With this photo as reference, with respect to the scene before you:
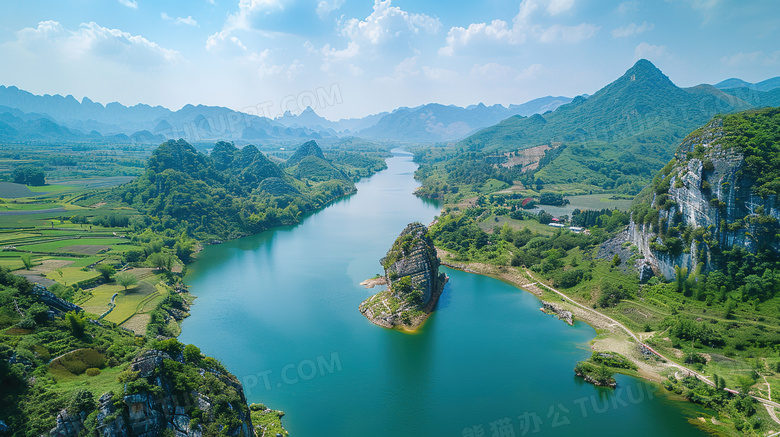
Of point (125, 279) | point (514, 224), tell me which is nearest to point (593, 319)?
point (514, 224)

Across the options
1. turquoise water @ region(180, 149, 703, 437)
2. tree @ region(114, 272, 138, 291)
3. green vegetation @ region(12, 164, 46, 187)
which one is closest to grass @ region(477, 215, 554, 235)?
turquoise water @ region(180, 149, 703, 437)

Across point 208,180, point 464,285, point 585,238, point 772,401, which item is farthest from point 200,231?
point 772,401

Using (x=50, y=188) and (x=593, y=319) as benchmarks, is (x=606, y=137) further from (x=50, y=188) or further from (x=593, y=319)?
(x=50, y=188)

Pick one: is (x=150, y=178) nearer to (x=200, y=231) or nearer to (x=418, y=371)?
(x=200, y=231)

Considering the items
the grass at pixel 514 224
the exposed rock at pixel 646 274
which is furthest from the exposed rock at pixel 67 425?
the grass at pixel 514 224

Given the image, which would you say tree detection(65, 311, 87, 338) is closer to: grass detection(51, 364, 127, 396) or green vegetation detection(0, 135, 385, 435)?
green vegetation detection(0, 135, 385, 435)

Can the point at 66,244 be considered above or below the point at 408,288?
above
